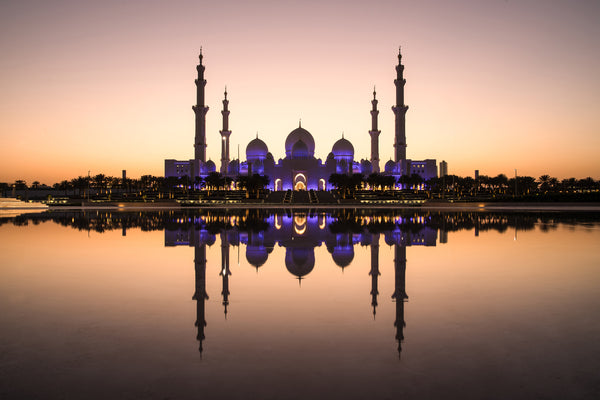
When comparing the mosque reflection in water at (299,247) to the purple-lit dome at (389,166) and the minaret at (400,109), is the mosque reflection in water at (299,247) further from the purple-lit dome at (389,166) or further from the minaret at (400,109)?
the purple-lit dome at (389,166)

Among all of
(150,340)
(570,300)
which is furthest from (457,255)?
(150,340)

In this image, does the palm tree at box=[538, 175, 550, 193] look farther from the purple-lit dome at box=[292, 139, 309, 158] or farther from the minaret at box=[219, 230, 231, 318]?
the minaret at box=[219, 230, 231, 318]

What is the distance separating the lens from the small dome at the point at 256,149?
82875 millimetres

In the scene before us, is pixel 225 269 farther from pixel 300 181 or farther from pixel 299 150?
pixel 300 181

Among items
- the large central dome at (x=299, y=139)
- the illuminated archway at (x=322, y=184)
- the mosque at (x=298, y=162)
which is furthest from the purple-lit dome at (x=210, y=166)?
the illuminated archway at (x=322, y=184)

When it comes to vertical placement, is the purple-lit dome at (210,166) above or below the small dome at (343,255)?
above

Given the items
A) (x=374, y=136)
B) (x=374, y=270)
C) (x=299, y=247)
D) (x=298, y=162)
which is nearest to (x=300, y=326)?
(x=374, y=270)

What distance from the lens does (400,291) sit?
292 inches

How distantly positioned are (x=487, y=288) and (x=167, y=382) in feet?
18.2

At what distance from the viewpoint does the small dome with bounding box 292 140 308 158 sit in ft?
257

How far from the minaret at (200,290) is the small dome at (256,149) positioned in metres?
71.2

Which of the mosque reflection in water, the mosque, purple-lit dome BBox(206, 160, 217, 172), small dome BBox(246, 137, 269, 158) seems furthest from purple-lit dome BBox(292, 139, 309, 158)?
the mosque reflection in water

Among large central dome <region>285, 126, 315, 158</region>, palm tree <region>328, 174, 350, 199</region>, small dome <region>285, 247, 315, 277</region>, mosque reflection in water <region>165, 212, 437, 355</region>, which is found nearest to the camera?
mosque reflection in water <region>165, 212, 437, 355</region>

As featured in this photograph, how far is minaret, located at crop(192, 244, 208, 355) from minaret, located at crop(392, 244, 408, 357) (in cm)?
220
